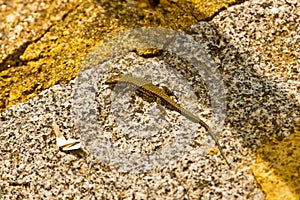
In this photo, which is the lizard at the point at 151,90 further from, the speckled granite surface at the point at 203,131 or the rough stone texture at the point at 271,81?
the rough stone texture at the point at 271,81

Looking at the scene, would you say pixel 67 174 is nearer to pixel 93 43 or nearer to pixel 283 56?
pixel 93 43

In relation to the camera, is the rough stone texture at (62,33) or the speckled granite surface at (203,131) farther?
the rough stone texture at (62,33)

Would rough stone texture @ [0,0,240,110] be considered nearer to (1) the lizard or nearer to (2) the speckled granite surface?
(2) the speckled granite surface

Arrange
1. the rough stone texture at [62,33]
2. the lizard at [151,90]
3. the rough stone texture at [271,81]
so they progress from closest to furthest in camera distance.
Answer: the rough stone texture at [271,81], the lizard at [151,90], the rough stone texture at [62,33]

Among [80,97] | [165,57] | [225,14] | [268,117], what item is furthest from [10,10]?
[268,117]

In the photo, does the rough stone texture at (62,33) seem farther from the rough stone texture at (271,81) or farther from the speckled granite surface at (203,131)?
the rough stone texture at (271,81)

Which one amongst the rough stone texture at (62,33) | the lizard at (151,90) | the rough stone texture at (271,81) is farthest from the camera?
the rough stone texture at (62,33)

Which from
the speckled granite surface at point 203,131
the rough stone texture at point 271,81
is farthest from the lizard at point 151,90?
the rough stone texture at point 271,81

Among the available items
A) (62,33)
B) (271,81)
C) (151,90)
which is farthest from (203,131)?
(62,33)
